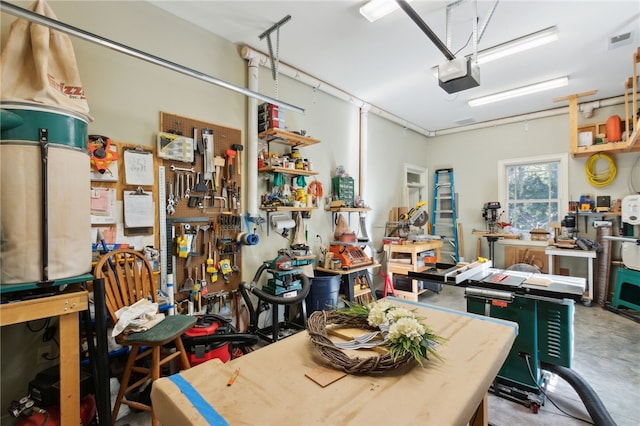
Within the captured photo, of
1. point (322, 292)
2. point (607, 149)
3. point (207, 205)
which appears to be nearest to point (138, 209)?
point (207, 205)

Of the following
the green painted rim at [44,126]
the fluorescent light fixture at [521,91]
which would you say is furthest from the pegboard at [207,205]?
the fluorescent light fixture at [521,91]

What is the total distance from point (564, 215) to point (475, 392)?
5.84m

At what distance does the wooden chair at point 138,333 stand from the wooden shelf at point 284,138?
175 cm

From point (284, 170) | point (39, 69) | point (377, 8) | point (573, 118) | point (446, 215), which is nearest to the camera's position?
point (39, 69)

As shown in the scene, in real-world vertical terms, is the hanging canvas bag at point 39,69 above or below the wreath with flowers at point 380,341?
above

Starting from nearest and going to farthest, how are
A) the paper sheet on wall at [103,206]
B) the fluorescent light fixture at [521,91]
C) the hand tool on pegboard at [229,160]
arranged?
1. the paper sheet on wall at [103,206]
2. the hand tool on pegboard at [229,160]
3. the fluorescent light fixture at [521,91]

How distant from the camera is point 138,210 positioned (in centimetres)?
242

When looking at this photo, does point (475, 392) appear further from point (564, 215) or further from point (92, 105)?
point (564, 215)

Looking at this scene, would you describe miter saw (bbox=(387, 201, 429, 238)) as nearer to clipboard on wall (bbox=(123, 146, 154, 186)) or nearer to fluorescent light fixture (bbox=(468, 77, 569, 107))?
fluorescent light fixture (bbox=(468, 77, 569, 107))

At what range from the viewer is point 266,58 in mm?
3312

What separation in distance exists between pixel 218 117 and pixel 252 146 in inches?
17.2

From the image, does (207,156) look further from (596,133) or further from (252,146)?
(596,133)

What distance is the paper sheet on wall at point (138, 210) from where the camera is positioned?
2.37 m

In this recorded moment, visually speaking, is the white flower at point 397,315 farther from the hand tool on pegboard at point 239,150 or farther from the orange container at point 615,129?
the orange container at point 615,129
